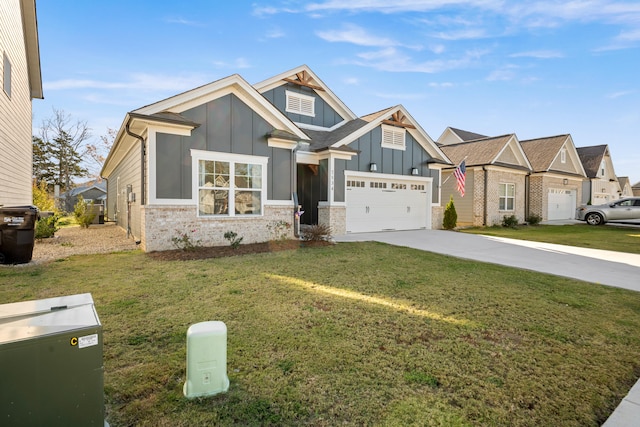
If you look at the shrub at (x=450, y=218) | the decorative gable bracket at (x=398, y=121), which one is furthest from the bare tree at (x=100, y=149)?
the shrub at (x=450, y=218)

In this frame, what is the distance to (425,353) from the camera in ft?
10.6

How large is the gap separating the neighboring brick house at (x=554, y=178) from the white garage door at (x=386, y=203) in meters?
10.8

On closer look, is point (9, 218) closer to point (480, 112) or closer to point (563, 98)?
point (480, 112)

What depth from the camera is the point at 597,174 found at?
27.6 metres

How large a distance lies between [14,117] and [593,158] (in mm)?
38239

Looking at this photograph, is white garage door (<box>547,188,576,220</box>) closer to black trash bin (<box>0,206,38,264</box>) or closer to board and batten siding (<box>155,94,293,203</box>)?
board and batten siding (<box>155,94,293,203</box>)

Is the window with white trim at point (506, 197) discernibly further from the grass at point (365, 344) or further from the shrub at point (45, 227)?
the shrub at point (45, 227)

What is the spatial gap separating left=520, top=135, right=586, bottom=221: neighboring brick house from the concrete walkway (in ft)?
39.7

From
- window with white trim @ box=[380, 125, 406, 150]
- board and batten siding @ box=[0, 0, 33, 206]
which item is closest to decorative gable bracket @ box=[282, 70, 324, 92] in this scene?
window with white trim @ box=[380, 125, 406, 150]

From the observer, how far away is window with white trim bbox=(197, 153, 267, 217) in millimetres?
9438

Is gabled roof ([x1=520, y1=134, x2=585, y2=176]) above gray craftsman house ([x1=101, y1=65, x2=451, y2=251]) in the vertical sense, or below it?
above

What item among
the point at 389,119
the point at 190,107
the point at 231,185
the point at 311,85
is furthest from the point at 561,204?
the point at 190,107

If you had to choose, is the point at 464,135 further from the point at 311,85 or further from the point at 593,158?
the point at 311,85

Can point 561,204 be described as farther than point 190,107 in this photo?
Yes
